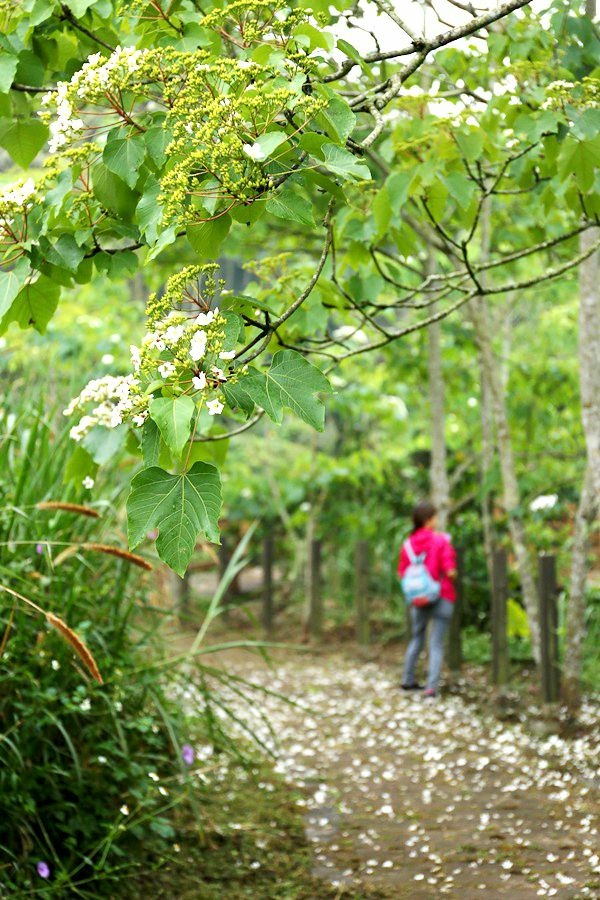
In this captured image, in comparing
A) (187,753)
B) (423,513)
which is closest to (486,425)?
(423,513)

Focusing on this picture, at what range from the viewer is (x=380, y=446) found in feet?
31.2

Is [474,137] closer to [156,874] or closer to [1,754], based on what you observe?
[1,754]

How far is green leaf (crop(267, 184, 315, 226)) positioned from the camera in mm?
1863

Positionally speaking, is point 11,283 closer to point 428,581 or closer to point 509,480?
point 509,480

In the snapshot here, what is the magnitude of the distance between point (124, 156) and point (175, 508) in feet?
2.70

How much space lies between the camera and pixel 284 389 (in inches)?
72.0

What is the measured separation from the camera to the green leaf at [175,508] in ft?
5.54

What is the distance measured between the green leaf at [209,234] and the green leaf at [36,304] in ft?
1.80

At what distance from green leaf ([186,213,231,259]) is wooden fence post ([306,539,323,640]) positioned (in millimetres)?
6735

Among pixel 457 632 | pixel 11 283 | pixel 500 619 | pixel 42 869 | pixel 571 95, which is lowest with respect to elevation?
pixel 42 869

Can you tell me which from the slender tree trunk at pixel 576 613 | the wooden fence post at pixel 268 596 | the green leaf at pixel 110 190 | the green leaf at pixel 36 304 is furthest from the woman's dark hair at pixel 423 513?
the green leaf at pixel 110 190

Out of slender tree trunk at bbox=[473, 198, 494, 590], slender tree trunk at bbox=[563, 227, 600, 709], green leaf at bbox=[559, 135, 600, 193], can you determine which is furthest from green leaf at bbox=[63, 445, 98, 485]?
slender tree trunk at bbox=[473, 198, 494, 590]

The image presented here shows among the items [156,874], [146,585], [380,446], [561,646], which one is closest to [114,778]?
[156,874]

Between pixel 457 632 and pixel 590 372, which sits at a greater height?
pixel 590 372
